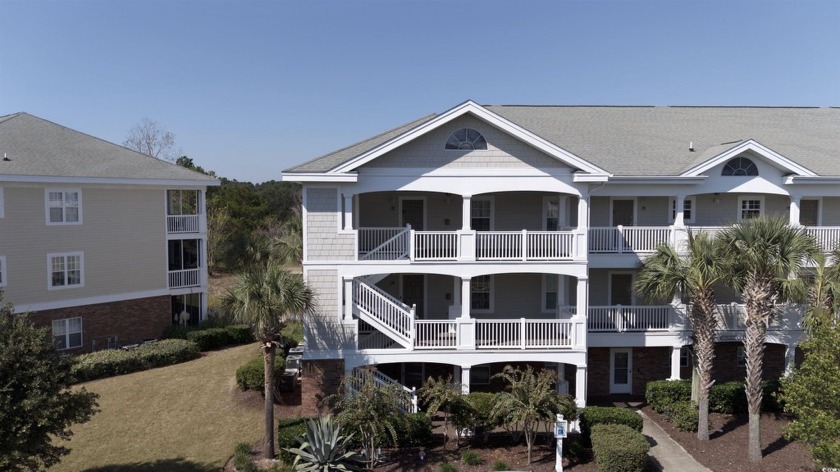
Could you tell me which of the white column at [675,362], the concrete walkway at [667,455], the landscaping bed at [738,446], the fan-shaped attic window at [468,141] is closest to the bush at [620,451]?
the concrete walkway at [667,455]

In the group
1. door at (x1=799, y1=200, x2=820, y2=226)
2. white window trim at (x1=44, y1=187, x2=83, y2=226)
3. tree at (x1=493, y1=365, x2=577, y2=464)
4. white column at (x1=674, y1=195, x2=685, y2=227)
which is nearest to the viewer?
tree at (x1=493, y1=365, x2=577, y2=464)

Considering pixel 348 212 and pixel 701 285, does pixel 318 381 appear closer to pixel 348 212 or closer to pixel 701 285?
pixel 348 212

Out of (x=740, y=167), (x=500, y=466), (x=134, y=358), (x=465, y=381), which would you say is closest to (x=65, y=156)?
(x=134, y=358)

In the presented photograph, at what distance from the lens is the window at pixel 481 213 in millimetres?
20188

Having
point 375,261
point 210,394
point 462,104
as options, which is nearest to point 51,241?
point 210,394

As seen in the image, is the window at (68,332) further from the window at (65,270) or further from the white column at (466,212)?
the white column at (466,212)

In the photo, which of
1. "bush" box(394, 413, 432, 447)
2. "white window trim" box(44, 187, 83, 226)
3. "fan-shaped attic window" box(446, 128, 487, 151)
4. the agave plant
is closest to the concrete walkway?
"bush" box(394, 413, 432, 447)

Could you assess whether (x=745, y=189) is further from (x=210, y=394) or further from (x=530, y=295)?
(x=210, y=394)

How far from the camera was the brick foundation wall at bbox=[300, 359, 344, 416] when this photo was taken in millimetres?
17234

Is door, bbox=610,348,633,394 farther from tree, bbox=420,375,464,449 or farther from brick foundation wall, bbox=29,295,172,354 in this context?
brick foundation wall, bbox=29,295,172,354

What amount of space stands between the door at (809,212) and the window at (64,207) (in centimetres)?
3041

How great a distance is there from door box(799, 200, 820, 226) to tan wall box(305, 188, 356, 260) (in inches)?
686

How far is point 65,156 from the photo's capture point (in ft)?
84.2

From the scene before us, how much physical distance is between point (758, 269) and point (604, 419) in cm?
623
